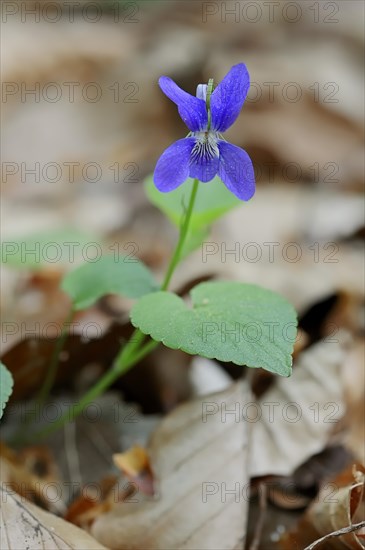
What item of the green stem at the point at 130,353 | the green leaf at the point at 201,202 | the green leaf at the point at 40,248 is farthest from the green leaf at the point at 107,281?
the green leaf at the point at 40,248

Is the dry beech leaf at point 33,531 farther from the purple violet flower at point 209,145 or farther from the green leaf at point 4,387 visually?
the purple violet flower at point 209,145

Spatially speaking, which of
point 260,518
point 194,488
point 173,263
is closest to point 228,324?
point 173,263

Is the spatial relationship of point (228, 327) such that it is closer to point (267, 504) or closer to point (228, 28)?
point (267, 504)

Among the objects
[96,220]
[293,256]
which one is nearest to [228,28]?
[96,220]

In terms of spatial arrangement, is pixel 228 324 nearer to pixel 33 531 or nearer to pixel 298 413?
pixel 33 531

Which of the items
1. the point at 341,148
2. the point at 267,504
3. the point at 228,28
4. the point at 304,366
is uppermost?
the point at 228,28

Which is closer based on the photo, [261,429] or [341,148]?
[261,429]
